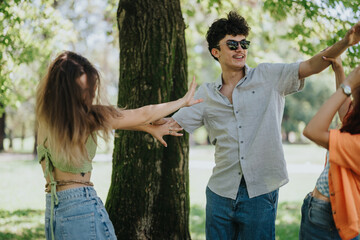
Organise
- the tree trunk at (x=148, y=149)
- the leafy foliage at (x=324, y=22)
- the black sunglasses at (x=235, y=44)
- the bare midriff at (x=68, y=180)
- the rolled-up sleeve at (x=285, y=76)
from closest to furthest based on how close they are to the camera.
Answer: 1. the bare midriff at (x=68, y=180)
2. the rolled-up sleeve at (x=285, y=76)
3. the black sunglasses at (x=235, y=44)
4. the tree trunk at (x=148, y=149)
5. the leafy foliage at (x=324, y=22)

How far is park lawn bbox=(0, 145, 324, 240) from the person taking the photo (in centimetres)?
746

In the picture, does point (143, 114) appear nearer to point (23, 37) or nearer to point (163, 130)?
point (163, 130)

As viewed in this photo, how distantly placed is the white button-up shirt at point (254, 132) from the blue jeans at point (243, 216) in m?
0.06

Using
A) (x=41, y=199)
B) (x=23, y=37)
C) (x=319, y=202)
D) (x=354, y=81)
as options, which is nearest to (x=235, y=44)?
(x=354, y=81)

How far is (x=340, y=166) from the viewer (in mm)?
2758

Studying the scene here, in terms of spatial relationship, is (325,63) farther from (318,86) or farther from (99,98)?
(318,86)

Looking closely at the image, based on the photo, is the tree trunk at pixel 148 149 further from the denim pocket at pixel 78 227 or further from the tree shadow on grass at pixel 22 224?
the tree shadow on grass at pixel 22 224

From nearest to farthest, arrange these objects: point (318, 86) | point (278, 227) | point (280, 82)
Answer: point (280, 82) → point (278, 227) → point (318, 86)

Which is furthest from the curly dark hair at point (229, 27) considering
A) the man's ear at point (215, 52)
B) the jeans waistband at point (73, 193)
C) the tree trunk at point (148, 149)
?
the jeans waistband at point (73, 193)

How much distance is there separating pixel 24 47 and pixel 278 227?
19.1ft

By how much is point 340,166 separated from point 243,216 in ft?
3.42

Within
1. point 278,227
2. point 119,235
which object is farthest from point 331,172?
point 278,227

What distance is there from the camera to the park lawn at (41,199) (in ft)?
24.5

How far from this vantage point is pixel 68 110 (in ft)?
9.39
